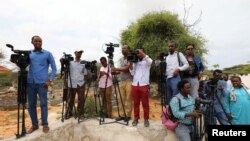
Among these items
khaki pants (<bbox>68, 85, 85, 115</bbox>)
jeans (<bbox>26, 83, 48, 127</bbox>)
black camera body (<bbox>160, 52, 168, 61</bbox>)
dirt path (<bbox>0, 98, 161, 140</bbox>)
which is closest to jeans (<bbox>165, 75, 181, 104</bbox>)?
black camera body (<bbox>160, 52, 168, 61</bbox>)

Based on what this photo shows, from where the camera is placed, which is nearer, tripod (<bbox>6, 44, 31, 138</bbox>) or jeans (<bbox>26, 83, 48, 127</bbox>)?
tripod (<bbox>6, 44, 31, 138</bbox>)

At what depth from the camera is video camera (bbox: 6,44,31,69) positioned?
581 cm

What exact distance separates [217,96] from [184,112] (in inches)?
65.9

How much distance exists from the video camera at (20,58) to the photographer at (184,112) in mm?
2576

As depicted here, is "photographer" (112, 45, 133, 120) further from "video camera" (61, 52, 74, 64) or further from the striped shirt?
the striped shirt

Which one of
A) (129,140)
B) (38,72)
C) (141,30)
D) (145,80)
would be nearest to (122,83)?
(145,80)

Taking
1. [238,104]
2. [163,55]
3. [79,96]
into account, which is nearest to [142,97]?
[163,55]

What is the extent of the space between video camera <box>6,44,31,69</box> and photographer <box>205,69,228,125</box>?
3443mm

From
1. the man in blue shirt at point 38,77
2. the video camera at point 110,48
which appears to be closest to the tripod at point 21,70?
the man in blue shirt at point 38,77

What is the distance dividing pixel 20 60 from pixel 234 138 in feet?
12.1

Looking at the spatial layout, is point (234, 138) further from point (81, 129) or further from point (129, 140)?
point (81, 129)

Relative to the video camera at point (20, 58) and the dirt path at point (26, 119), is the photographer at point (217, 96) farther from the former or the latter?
the video camera at point (20, 58)

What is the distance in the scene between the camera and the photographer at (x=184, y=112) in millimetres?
5453

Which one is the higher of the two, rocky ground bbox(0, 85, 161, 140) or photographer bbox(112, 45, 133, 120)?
photographer bbox(112, 45, 133, 120)
